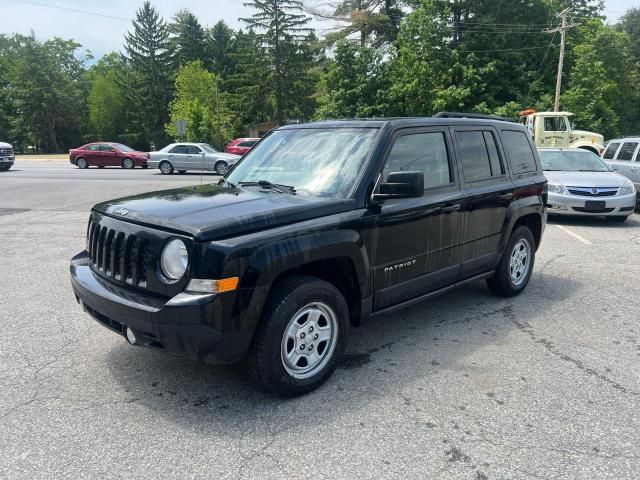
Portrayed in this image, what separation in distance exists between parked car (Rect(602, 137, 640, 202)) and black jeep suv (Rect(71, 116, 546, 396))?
349 inches

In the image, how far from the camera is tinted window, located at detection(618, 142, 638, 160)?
12.5 meters

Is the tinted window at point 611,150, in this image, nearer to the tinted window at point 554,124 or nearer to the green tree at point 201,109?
the tinted window at point 554,124

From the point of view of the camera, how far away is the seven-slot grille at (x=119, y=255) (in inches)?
126

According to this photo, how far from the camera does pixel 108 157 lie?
28.9 metres

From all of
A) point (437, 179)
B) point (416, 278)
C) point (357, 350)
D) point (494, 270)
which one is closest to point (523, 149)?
point (494, 270)

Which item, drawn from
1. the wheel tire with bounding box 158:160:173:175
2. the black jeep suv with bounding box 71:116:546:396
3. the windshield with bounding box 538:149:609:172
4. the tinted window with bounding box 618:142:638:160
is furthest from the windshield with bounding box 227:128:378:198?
the wheel tire with bounding box 158:160:173:175

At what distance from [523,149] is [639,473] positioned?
3.86 metres

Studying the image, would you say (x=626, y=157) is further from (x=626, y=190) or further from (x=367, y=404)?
(x=367, y=404)

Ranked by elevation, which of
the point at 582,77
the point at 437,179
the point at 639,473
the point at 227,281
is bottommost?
the point at 639,473

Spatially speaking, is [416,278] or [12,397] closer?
[12,397]

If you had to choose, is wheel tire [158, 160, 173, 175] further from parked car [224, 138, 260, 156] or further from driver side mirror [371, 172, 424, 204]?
driver side mirror [371, 172, 424, 204]

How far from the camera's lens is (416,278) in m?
4.20

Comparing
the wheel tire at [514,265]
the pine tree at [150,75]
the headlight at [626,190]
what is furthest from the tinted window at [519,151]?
the pine tree at [150,75]

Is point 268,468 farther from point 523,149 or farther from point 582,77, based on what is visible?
point 582,77
